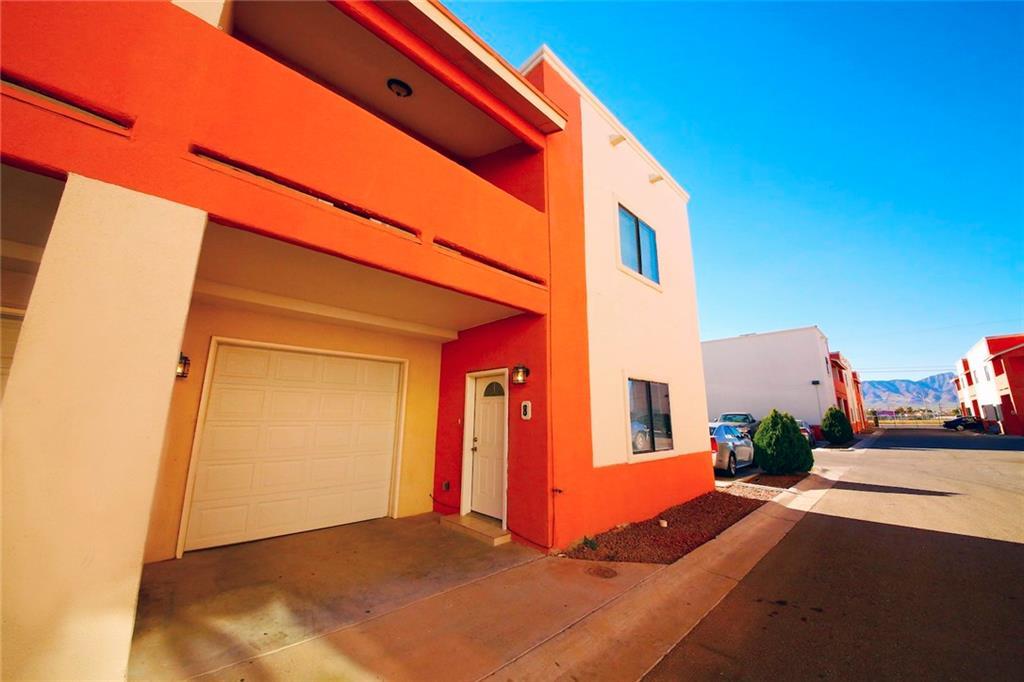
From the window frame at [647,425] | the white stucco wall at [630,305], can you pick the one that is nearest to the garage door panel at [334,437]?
the white stucco wall at [630,305]

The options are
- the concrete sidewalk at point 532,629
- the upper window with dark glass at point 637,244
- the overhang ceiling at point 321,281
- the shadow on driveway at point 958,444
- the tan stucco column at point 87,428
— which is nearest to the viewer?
the tan stucco column at point 87,428

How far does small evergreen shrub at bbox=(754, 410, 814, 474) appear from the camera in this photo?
10.1 metres

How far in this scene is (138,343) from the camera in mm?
2482

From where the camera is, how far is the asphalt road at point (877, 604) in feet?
9.05

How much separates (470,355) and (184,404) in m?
3.92

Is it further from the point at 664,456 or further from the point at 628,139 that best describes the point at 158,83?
the point at 664,456

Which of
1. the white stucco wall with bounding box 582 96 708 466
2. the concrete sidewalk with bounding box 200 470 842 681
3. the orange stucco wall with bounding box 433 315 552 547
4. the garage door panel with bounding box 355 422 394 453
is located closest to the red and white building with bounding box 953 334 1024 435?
the white stucco wall with bounding box 582 96 708 466

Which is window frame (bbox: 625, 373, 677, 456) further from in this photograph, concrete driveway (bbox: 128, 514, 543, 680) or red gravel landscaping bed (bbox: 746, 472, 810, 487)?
red gravel landscaping bed (bbox: 746, 472, 810, 487)

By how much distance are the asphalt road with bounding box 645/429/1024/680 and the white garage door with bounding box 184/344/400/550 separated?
16.1 feet

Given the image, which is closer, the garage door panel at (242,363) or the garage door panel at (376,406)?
the garage door panel at (242,363)

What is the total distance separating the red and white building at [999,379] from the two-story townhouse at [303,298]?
100 feet

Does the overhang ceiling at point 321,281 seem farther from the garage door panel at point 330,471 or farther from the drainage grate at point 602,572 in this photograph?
the drainage grate at point 602,572

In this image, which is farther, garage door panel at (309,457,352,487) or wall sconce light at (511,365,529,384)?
garage door panel at (309,457,352,487)

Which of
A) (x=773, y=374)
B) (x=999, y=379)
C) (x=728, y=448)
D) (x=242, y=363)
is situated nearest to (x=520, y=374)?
(x=242, y=363)
